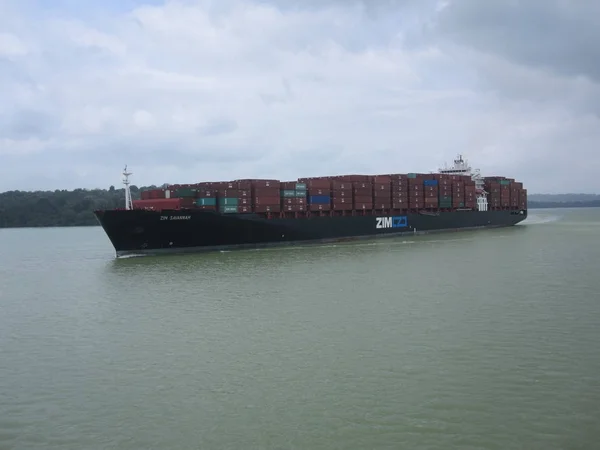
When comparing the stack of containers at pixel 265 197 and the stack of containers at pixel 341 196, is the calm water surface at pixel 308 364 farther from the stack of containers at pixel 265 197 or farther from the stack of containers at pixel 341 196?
the stack of containers at pixel 341 196

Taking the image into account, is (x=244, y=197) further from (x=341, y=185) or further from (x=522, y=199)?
(x=522, y=199)

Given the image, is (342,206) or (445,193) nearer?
(342,206)

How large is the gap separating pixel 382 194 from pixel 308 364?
40.2 metres

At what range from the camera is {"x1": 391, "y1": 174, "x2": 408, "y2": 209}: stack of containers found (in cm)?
5184

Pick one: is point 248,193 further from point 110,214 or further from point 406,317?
point 406,317

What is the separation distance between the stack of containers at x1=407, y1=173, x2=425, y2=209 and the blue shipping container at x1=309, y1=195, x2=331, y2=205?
1197 centimetres

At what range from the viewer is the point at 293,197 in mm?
42594

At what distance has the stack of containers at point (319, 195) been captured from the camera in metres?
44.3

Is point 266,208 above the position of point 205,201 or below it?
below

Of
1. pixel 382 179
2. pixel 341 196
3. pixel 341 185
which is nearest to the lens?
pixel 341 196

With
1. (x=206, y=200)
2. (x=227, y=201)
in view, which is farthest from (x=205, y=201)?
(x=227, y=201)

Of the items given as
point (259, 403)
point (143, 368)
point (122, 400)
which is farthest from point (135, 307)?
point (259, 403)

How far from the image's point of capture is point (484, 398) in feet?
30.7

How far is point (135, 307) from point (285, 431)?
12.0 meters
